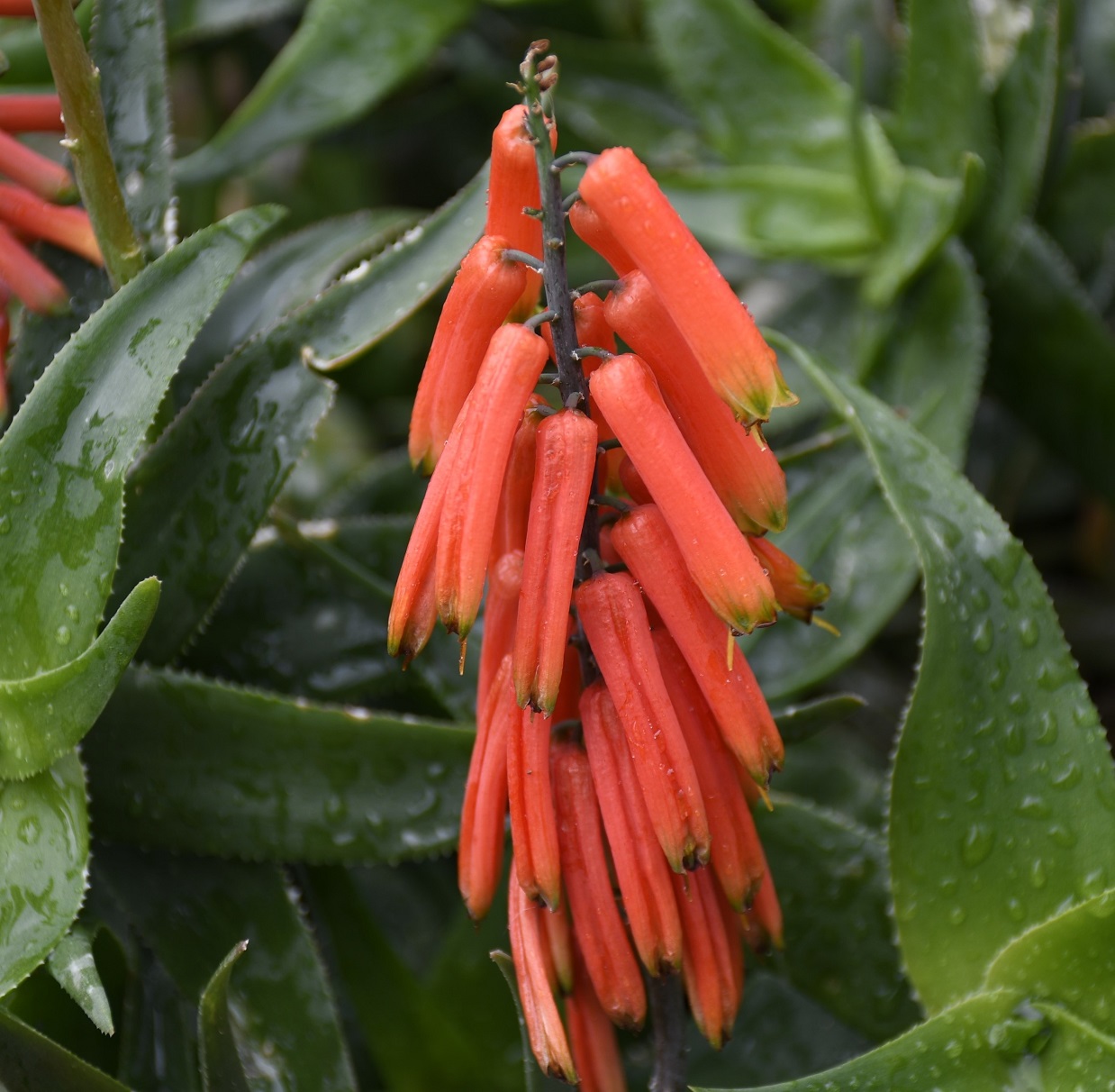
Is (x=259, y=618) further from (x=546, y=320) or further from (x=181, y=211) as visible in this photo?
(x=181, y=211)

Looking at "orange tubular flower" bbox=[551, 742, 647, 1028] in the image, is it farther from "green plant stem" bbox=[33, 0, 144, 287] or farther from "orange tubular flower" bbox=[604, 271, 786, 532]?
"green plant stem" bbox=[33, 0, 144, 287]

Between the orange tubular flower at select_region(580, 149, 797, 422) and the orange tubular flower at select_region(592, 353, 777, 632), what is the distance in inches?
1.4

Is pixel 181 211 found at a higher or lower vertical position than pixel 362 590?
higher

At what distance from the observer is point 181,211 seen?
134 centimetres

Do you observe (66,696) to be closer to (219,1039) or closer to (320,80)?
(219,1039)

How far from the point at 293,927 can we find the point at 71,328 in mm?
459

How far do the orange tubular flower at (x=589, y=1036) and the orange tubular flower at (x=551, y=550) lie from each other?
0.21 m

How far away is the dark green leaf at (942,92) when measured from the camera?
117 cm

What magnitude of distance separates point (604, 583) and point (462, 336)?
0.15 m

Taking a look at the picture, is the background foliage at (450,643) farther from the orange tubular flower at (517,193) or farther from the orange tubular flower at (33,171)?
the orange tubular flower at (517,193)

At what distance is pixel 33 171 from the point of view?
85cm

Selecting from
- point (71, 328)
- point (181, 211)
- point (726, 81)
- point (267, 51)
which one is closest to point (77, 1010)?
point (71, 328)

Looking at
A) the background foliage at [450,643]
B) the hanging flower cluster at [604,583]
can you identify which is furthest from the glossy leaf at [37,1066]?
the hanging flower cluster at [604,583]

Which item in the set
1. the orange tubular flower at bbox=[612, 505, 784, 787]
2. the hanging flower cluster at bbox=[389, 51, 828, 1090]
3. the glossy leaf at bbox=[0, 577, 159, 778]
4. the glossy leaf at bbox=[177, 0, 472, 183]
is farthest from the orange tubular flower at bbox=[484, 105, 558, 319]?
the glossy leaf at bbox=[177, 0, 472, 183]
